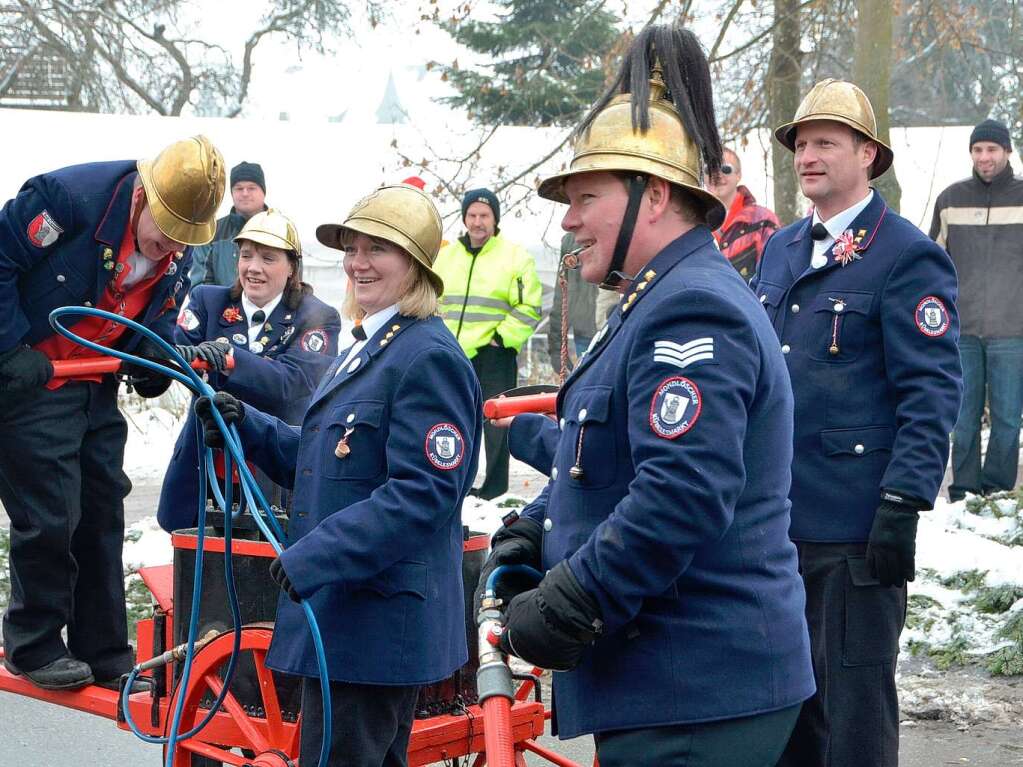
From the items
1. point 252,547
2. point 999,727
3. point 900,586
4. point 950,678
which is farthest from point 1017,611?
point 252,547

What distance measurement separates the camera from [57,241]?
14.5ft

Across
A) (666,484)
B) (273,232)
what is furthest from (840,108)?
(273,232)

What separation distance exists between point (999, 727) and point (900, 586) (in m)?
1.94

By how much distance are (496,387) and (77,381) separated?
4.83 meters

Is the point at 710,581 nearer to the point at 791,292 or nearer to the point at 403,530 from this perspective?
the point at 403,530

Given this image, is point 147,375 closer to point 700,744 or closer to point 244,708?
point 244,708

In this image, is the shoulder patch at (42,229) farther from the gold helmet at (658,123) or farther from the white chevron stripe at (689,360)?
the white chevron stripe at (689,360)

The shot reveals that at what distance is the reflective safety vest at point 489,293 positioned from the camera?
9008mm

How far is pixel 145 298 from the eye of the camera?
4773 mm

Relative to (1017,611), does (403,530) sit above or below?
above

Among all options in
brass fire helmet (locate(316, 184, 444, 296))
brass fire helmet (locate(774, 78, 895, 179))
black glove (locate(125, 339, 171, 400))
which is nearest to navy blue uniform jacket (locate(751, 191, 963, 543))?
brass fire helmet (locate(774, 78, 895, 179))

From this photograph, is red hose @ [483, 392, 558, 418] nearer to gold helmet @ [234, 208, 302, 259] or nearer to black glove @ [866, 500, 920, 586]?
black glove @ [866, 500, 920, 586]

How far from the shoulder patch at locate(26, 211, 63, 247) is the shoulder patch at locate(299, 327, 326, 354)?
1532mm

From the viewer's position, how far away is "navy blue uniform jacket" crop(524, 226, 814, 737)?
7.73 ft
